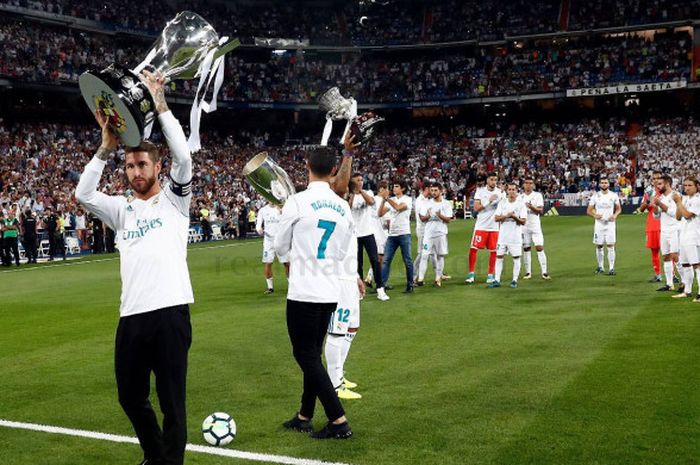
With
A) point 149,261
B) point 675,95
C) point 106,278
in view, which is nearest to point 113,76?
point 149,261

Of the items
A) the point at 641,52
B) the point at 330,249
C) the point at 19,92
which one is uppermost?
the point at 641,52

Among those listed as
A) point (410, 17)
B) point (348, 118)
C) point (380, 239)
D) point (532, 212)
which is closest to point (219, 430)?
point (348, 118)

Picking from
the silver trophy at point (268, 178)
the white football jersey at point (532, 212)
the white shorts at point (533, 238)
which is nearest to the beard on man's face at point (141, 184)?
the silver trophy at point (268, 178)

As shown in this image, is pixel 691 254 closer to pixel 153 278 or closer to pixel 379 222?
pixel 379 222

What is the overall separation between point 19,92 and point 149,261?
40.3 meters

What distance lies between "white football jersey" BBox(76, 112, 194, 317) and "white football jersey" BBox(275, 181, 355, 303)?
1292 millimetres

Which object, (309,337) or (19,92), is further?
(19,92)

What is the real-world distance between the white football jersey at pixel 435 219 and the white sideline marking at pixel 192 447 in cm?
1045

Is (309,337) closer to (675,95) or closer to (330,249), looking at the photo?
(330,249)

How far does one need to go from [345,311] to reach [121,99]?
11.0 ft

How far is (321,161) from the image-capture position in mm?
5777

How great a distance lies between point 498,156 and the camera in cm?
4997

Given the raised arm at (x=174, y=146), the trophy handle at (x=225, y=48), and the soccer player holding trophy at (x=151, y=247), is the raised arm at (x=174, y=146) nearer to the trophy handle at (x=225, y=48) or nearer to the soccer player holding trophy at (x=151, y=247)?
the soccer player holding trophy at (x=151, y=247)

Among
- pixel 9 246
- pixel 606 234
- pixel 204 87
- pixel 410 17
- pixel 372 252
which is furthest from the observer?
pixel 410 17
